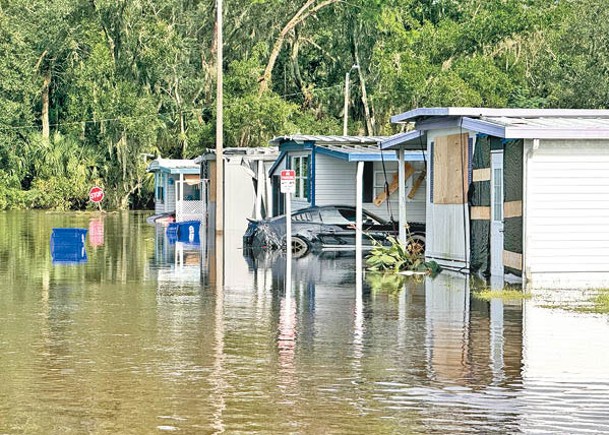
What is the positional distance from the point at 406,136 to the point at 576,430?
20436mm

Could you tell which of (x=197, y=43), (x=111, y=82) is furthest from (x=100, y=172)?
(x=197, y=43)

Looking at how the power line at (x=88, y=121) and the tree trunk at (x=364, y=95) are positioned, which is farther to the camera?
the power line at (x=88, y=121)

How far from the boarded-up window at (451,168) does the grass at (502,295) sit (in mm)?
4868

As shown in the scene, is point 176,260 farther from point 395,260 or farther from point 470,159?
point 470,159

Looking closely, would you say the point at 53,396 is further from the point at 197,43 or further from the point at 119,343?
the point at 197,43

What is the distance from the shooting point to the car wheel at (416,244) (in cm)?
3231

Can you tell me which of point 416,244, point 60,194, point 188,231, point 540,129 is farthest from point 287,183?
point 60,194

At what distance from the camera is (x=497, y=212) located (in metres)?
26.1

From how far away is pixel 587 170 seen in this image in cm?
2475

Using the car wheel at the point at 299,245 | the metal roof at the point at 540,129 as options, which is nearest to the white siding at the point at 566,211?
the metal roof at the point at 540,129

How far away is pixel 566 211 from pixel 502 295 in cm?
298

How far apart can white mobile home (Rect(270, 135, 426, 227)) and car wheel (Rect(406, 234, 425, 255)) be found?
567cm

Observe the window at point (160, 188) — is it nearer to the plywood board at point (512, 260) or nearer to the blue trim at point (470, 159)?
the blue trim at point (470, 159)

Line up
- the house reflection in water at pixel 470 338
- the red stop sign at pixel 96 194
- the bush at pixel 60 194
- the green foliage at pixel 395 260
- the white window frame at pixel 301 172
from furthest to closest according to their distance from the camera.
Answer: the bush at pixel 60 194 → the red stop sign at pixel 96 194 → the white window frame at pixel 301 172 → the green foliage at pixel 395 260 → the house reflection in water at pixel 470 338
